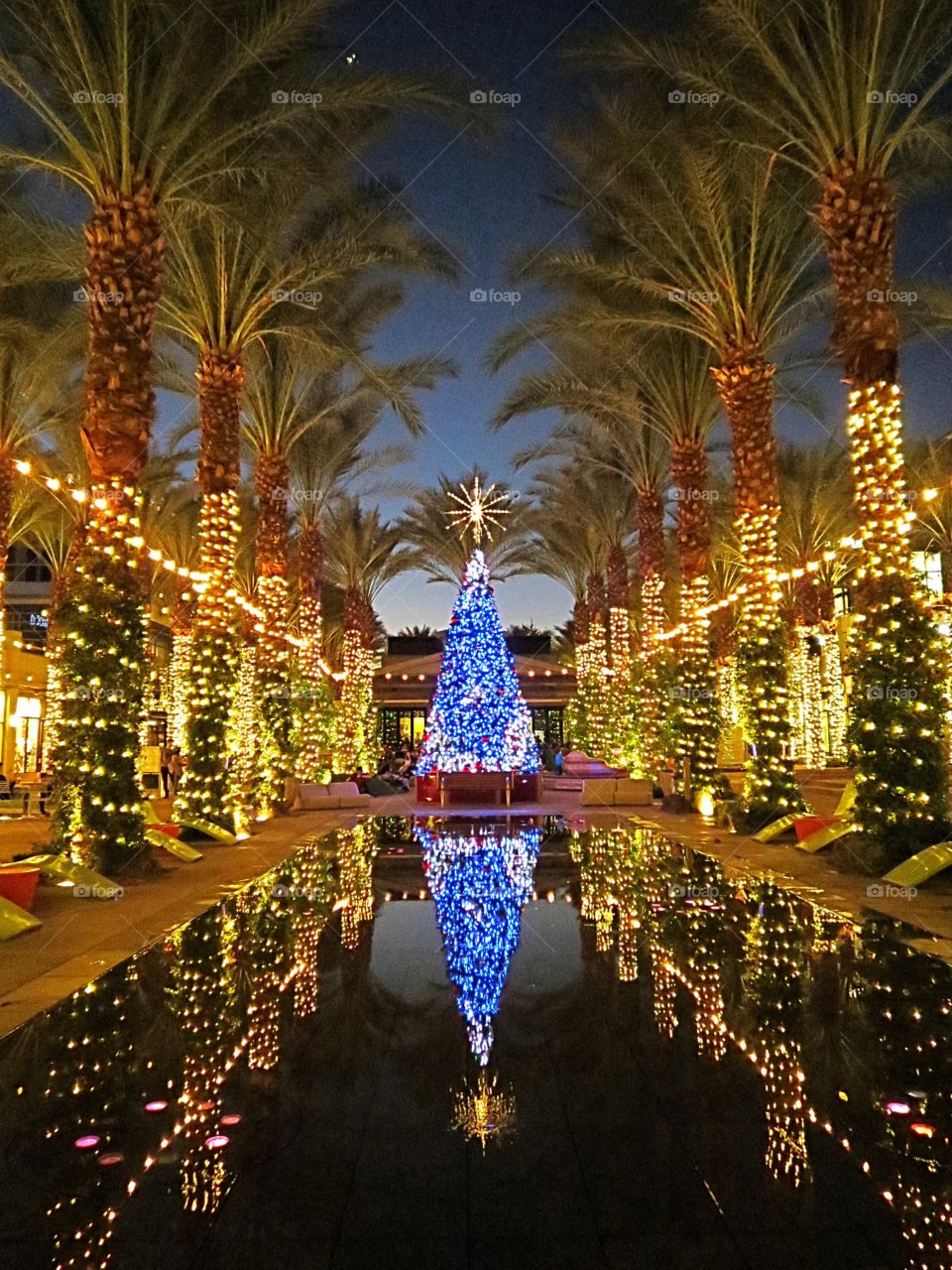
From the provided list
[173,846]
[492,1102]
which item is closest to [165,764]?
[173,846]

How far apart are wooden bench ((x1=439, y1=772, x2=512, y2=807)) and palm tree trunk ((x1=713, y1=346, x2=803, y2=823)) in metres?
8.45

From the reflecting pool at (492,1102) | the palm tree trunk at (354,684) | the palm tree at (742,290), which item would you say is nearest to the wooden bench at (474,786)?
the palm tree trunk at (354,684)

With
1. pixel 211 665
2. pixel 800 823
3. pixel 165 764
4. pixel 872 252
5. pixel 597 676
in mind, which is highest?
pixel 872 252

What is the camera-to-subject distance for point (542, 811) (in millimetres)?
21266

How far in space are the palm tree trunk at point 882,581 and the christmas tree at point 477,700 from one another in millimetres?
11848

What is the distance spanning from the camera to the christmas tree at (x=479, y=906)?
6.04 m

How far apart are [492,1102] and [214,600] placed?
12.3 m

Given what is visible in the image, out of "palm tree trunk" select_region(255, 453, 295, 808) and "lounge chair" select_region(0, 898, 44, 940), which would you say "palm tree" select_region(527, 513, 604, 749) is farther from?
"lounge chair" select_region(0, 898, 44, 940)

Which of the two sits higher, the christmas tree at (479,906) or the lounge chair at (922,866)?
the lounge chair at (922,866)

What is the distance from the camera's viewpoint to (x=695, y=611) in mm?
19062

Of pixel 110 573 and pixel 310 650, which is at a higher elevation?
pixel 310 650

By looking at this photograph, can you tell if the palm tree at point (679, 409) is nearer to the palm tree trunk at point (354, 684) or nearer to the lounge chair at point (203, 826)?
the lounge chair at point (203, 826)

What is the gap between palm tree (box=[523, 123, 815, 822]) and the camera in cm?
1489

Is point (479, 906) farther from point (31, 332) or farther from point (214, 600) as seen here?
point (31, 332)
